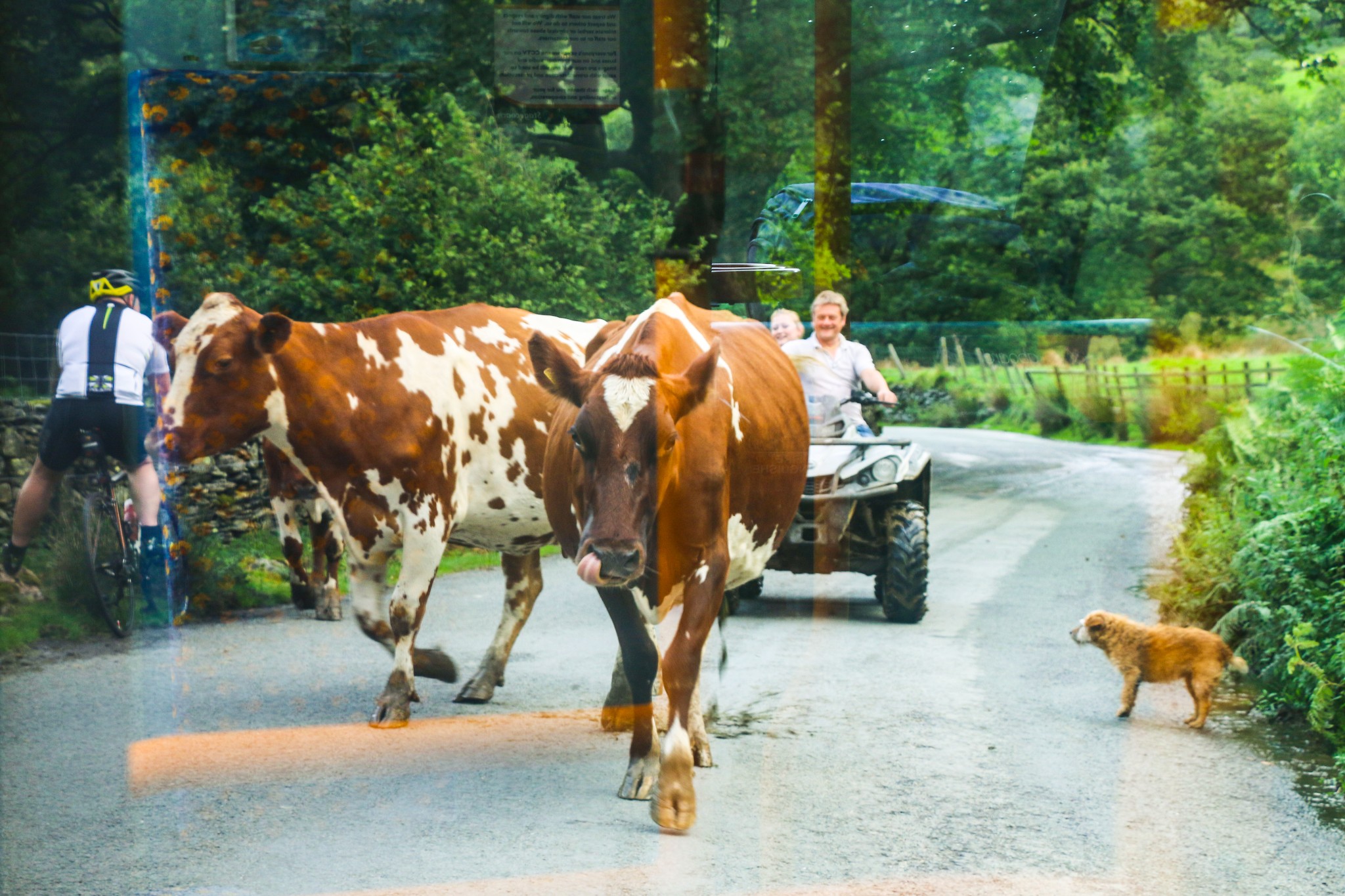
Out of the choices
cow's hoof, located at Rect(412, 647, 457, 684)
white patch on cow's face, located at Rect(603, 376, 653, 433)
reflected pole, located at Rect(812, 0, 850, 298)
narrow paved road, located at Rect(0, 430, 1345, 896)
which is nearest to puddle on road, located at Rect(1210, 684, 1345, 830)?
narrow paved road, located at Rect(0, 430, 1345, 896)

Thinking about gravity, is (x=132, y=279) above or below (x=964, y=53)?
below

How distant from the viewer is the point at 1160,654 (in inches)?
142

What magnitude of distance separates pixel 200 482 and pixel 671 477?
1.15m

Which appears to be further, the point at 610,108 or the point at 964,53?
the point at 964,53

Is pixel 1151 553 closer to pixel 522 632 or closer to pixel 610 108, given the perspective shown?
pixel 522 632

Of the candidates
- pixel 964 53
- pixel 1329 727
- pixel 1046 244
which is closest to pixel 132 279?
pixel 964 53

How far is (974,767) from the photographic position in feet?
10.7

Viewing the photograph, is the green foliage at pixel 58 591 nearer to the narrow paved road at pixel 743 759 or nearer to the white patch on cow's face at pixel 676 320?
the narrow paved road at pixel 743 759

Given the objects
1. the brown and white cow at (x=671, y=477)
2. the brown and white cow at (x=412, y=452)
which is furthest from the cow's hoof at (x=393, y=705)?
the brown and white cow at (x=671, y=477)

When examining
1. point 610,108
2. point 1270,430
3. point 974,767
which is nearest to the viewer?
point 610,108

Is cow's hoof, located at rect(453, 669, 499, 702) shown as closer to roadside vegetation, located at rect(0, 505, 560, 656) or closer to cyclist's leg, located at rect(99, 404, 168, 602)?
roadside vegetation, located at rect(0, 505, 560, 656)

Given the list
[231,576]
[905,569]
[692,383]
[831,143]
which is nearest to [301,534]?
[231,576]

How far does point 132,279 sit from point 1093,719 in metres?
2.88

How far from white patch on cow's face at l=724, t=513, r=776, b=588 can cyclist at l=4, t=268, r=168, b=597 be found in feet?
4.21
